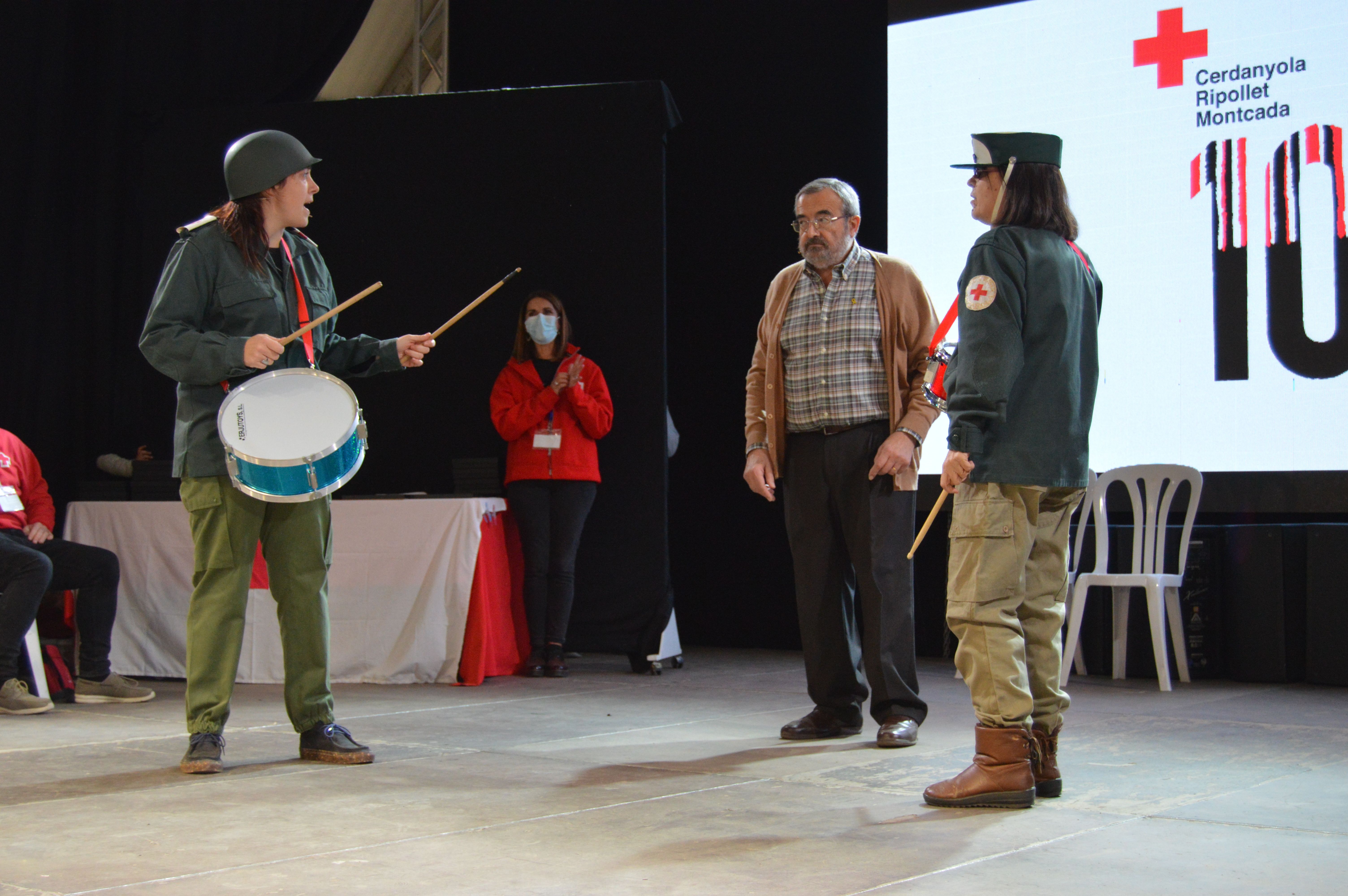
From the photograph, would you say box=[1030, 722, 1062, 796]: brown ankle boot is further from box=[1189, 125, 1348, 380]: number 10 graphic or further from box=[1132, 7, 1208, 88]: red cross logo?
box=[1132, 7, 1208, 88]: red cross logo

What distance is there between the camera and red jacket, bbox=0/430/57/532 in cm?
452

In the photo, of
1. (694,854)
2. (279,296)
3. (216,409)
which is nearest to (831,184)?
(279,296)


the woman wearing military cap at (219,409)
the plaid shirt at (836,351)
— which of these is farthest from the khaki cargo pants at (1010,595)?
the woman wearing military cap at (219,409)

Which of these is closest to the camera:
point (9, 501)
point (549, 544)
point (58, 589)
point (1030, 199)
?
point (1030, 199)

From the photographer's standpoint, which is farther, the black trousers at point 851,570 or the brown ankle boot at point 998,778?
the black trousers at point 851,570

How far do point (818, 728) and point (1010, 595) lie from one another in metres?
1.11

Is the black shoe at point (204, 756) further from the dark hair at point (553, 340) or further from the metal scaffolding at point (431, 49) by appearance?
the metal scaffolding at point (431, 49)

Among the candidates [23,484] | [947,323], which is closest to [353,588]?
[23,484]

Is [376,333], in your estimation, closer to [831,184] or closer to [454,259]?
[454,259]

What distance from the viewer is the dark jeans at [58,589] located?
14.1ft

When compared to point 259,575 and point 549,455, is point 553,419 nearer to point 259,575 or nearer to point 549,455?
point 549,455

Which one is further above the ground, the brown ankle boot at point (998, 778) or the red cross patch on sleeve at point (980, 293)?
the red cross patch on sleeve at point (980, 293)

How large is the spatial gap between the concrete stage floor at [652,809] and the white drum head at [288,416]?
2.42 ft

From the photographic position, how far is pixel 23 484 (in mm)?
4609
